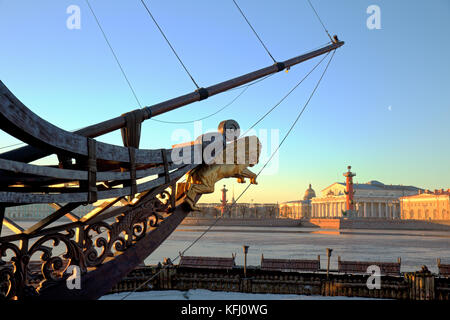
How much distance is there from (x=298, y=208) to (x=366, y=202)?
32.0 metres

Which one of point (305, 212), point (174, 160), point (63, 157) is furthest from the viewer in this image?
point (305, 212)

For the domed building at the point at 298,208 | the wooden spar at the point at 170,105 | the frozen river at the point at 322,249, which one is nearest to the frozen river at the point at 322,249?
the frozen river at the point at 322,249

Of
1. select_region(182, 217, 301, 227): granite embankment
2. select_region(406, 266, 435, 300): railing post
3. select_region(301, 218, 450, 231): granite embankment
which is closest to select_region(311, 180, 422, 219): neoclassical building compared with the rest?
select_region(182, 217, 301, 227): granite embankment

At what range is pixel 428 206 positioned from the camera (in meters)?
93.5

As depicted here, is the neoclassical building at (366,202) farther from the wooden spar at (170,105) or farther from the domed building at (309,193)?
the wooden spar at (170,105)

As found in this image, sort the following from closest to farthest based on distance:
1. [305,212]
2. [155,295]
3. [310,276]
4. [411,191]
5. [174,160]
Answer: [174,160]
[155,295]
[310,276]
[411,191]
[305,212]

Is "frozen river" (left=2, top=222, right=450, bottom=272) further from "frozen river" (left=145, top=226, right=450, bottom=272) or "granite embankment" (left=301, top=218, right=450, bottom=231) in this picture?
"granite embankment" (left=301, top=218, right=450, bottom=231)

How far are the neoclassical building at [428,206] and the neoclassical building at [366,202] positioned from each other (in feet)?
19.0

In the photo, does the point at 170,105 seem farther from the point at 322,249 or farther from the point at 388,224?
the point at 388,224

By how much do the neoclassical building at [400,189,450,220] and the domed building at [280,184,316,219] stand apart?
36.4 m

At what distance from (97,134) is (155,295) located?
11.2 meters
